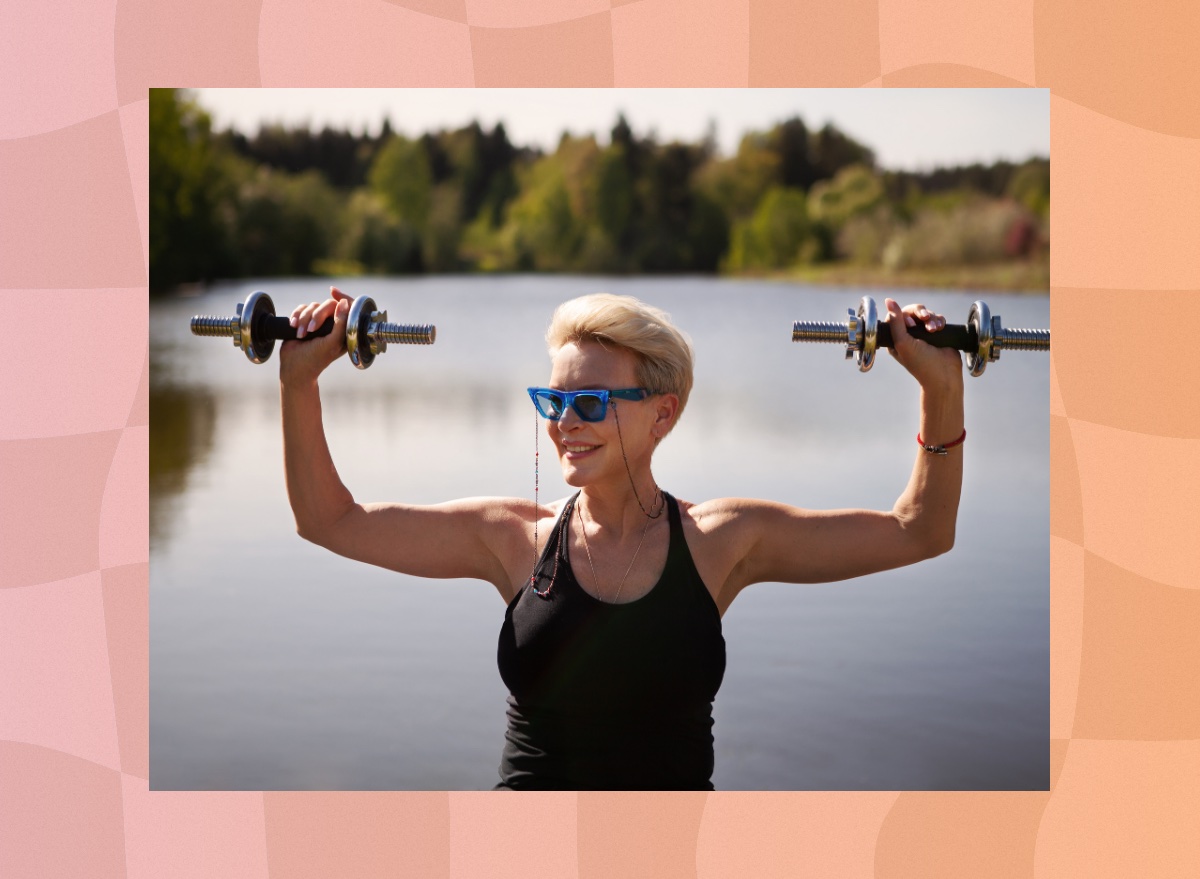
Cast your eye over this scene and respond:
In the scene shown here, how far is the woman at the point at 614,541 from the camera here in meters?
2.31

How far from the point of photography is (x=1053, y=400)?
307cm

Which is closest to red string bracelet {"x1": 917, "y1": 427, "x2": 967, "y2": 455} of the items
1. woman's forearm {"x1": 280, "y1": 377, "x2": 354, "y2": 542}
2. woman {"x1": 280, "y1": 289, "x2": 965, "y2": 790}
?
woman {"x1": 280, "y1": 289, "x2": 965, "y2": 790}

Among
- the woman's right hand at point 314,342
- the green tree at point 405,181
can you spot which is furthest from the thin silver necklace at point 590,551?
the green tree at point 405,181

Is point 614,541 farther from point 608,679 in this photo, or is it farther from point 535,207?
point 535,207

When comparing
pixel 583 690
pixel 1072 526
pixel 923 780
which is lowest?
pixel 923 780

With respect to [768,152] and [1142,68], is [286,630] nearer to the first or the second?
[1142,68]

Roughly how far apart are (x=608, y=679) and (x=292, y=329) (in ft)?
3.01

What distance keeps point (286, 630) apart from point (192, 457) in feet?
11.0

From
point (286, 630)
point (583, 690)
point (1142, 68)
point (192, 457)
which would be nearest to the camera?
point (583, 690)

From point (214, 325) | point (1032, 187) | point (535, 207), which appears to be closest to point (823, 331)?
point (214, 325)

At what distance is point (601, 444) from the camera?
7.76ft

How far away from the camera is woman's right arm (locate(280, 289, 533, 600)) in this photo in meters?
2.42

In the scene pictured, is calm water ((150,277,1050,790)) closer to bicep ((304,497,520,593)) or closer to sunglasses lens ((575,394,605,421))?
bicep ((304,497,520,593))

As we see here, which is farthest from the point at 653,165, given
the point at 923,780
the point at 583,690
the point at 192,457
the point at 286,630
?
the point at 583,690
